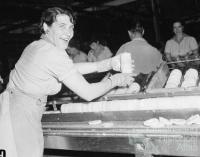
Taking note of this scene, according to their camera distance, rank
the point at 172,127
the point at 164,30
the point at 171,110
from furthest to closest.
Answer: the point at 164,30, the point at 171,110, the point at 172,127

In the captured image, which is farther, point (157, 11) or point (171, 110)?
point (157, 11)

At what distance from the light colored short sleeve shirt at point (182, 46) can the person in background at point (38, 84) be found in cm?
412

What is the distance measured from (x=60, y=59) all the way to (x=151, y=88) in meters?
0.82

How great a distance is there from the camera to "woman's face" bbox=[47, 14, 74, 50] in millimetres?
2031

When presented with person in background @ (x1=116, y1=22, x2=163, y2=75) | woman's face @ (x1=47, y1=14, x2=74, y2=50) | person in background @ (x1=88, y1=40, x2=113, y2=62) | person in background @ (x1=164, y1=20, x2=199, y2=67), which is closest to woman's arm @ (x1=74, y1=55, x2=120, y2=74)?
woman's face @ (x1=47, y1=14, x2=74, y2=50)

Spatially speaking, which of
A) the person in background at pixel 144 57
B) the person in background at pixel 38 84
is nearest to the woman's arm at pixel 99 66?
the person in background at pixel 38 84

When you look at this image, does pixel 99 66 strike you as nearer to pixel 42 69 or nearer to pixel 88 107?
pixel 88 107

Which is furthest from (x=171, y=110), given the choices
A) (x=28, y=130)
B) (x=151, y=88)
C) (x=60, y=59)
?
(x=28, y=130)

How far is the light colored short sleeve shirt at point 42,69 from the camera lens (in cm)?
192

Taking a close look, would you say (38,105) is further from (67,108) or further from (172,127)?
(172,127)

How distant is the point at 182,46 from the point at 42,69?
460cm

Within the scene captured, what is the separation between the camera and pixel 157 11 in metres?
8.19

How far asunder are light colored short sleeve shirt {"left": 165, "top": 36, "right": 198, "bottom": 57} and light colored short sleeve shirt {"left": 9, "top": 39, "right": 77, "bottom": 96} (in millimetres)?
4315

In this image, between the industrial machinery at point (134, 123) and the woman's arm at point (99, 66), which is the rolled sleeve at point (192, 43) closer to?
the industrial machinery at point (134, 123)
